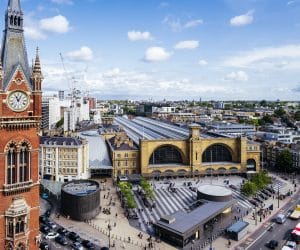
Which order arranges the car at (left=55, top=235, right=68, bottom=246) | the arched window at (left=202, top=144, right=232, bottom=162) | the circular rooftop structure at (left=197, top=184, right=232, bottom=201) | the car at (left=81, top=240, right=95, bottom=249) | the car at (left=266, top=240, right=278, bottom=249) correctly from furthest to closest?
1. the arched window at (left=202, top=144, right=232, bottom=162)
2. the circular rooftop structure at (left=197, top=184, right=232, bottom=201)
3. the car at (left=266, top=240, right=278, bottom=249)
4. the car at (left=55, top=235, right=68, bottom=246)
5. the car at (left=81, top=240, right=95, bottom=249)

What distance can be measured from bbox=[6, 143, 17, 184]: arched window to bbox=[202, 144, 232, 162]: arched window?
82.8 meters

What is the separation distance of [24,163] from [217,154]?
85.0 meters

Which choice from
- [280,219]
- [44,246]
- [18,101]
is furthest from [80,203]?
[280,219]

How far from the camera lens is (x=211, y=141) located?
354 feet

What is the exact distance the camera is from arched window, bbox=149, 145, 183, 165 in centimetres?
10629

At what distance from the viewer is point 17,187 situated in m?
32.4

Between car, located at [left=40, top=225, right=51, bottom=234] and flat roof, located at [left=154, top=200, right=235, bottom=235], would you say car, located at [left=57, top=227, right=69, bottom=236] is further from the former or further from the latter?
flat roof, located at [left=154, top=200, right=235, bottom=235]

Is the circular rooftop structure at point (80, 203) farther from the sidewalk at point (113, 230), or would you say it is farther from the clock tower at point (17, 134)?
the clock tower at point (17, 134)

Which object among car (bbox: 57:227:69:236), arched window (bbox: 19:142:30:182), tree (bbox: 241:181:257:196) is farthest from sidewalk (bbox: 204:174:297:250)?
arched window (bbox: 19:142:30:182)

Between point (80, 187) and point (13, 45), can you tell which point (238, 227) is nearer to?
point (80, 187)

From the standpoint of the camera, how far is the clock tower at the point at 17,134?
104 ft

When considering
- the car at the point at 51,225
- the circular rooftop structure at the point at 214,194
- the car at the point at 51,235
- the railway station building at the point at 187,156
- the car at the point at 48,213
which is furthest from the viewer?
the railway station building at the point at 187,156

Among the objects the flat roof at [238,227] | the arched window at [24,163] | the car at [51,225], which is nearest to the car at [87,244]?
the car at [51,225]

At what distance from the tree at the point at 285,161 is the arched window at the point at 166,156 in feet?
112
